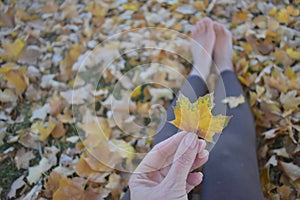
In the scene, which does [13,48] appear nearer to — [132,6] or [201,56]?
[132,6]

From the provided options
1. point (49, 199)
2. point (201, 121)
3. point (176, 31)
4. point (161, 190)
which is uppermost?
point (201, 121)

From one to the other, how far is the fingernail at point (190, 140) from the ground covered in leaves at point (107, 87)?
30 cm

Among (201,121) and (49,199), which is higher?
(201,121)

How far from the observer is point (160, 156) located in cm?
82

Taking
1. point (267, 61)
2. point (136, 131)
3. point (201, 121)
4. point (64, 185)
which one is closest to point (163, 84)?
point (136, 131)

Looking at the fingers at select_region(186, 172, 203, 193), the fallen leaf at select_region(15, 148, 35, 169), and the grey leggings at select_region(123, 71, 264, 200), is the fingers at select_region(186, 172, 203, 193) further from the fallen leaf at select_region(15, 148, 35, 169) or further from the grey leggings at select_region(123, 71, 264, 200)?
the fallen leaf at select_region(15, 148, 35, 169)

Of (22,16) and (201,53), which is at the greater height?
(22,16)

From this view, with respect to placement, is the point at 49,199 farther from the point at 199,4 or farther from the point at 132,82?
the point at 199,4

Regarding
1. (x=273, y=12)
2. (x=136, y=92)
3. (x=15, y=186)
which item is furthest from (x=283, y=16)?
(x=15, y=186)

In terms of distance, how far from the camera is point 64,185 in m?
1.13

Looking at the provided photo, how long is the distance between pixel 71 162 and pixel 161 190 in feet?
1.96

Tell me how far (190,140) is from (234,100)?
535mm

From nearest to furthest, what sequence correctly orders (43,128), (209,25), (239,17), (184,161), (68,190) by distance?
(184,161), (68,190), (43,128), (209,25), (239,17)

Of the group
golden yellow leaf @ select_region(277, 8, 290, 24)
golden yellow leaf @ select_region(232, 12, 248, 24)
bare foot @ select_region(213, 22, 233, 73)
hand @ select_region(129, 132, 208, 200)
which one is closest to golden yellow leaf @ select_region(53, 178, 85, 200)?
hand @ select_region(129, 132, 208, 200)
